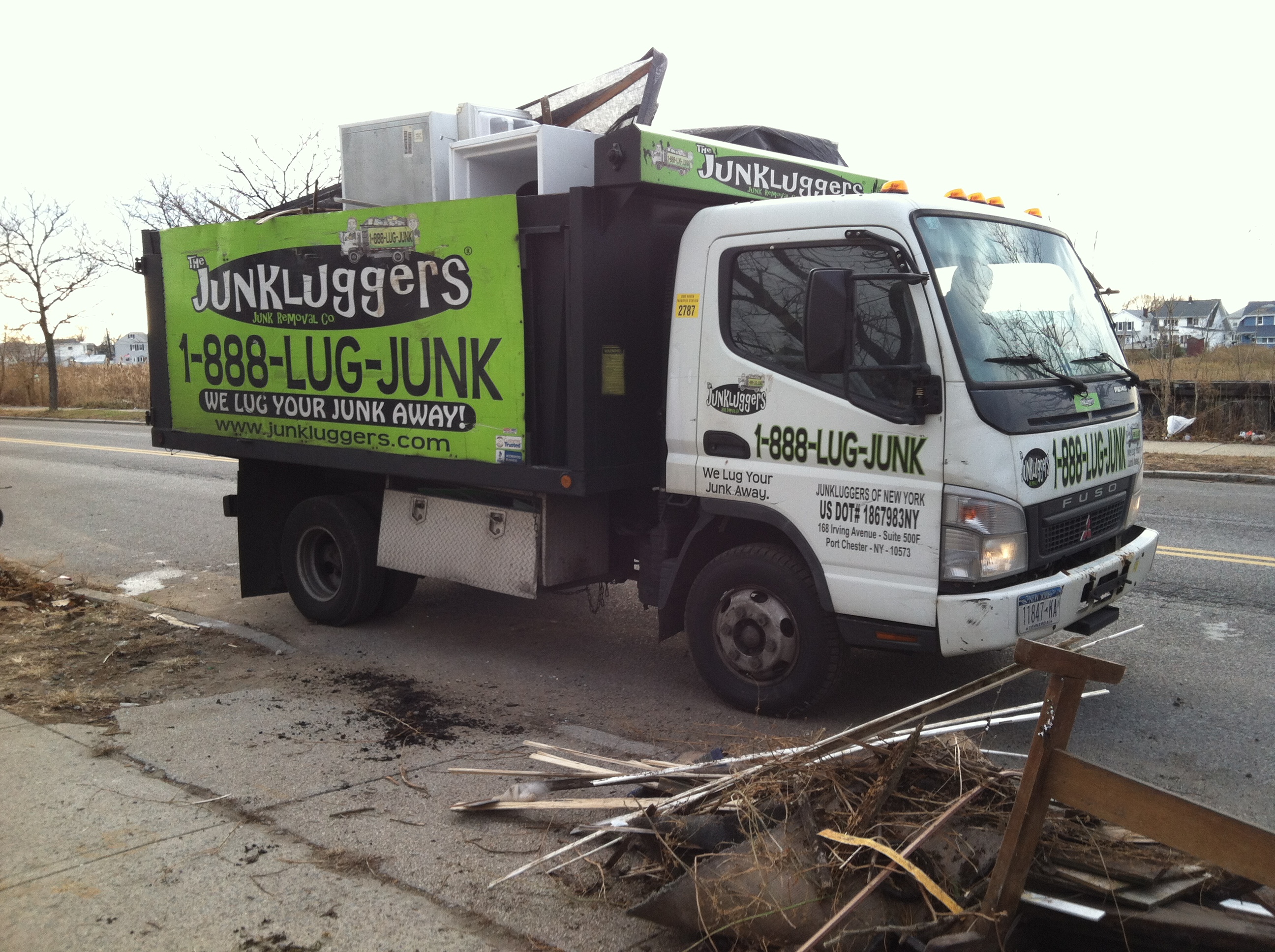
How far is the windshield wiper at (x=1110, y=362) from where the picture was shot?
5.30 metres

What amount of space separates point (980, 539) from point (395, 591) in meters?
4.26

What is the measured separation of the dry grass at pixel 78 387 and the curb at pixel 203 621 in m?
30.6

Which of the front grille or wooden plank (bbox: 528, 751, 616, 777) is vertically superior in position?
the front grille

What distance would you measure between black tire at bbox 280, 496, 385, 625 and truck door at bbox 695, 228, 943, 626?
2823 millimetres

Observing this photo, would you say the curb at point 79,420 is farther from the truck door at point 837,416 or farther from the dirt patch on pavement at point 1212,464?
the truck door at point 837,416

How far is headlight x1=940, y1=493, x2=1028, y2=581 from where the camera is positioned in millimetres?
4570

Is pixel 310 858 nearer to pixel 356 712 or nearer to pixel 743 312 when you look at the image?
pixel 356 712

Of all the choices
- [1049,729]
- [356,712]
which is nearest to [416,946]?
[1049,729]

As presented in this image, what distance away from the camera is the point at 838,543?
4973mm

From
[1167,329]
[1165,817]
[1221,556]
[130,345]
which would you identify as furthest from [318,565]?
[130,345]

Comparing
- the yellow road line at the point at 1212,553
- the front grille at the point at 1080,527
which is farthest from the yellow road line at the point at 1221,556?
the front grille at the point at 1080,527

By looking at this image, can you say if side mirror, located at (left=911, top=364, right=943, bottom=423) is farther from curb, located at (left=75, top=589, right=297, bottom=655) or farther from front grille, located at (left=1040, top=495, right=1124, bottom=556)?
curb, located at (left=75, top=589, right=297, bottom=655)

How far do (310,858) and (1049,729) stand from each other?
266 centimetres

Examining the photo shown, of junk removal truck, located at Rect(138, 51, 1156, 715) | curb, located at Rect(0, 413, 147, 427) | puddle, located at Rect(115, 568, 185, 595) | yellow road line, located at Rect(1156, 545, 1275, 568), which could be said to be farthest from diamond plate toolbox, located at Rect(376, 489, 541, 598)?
curb, located at Rect(0, 413, 147, 427)
